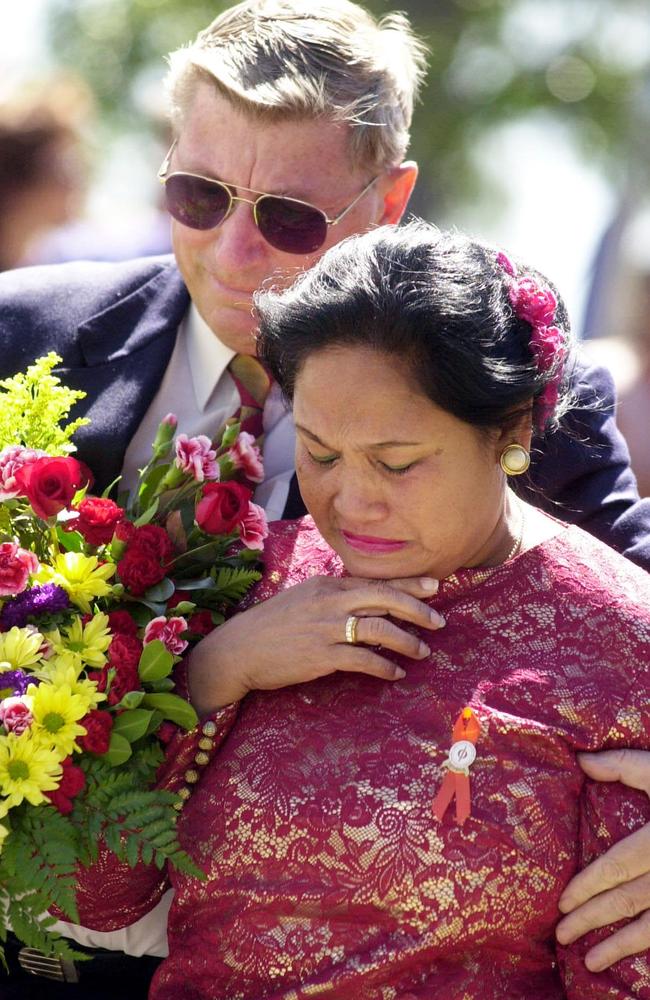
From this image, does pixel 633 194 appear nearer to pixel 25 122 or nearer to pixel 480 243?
pixel 25 122

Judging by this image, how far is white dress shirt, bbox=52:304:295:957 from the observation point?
345 centimetres

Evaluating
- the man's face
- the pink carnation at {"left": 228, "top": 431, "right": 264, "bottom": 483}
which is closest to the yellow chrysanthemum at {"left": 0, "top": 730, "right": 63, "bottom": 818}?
the pink carnation at {"left": 228, "top": 431, "right": 264, "bottom": 483}

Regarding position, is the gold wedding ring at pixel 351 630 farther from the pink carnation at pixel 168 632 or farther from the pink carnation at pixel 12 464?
the pink carnation at pixel 12 464

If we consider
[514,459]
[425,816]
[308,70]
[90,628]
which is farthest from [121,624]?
[308,70]

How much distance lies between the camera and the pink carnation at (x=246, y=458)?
3.05 meters

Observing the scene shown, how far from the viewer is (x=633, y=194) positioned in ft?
28.6

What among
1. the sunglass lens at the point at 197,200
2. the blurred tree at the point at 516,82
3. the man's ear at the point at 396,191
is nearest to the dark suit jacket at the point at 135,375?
the sunglass lens at the point at 197,200

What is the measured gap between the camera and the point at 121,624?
8.77 feet

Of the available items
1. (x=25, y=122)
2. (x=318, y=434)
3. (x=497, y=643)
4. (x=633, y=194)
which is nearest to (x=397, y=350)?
(x=318, y=434)

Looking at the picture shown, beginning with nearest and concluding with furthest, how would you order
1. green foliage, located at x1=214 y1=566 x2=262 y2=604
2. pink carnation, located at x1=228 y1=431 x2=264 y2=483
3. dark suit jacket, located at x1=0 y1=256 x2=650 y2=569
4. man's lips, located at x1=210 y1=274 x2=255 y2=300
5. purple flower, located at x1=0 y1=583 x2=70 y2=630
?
purple flower, located at x1=0 y1=583 x2=70 y2=630
green foliage, located at x1=214 y1=566 x2=262 y2=604
pink carnation, located at x1=228 y1=431 x2=264 y2=483
dark suit jacket, located at x1=0 y1=256 x2=650 y2=569
man's lips, located at x1=210 y1=274 x2=255 y2=300

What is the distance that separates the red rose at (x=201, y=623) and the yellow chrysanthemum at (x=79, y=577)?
21cm

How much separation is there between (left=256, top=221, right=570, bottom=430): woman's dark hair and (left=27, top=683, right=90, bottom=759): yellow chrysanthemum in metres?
0.75

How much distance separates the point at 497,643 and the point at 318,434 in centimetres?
51

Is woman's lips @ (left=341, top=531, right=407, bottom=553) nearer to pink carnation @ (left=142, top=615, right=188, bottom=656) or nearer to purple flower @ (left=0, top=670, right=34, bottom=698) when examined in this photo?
pink carnation @ (left=142, top=615, right=188, bottom=656)
